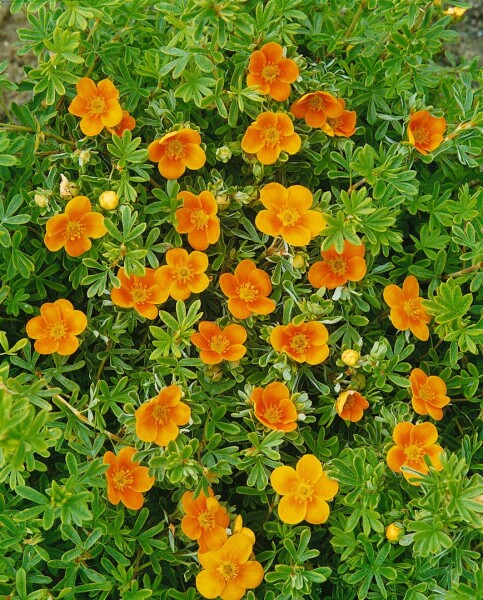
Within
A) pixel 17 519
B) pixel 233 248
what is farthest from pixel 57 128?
pixel 17 519

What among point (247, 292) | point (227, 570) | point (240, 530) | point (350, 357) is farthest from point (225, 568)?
point (247, 292)

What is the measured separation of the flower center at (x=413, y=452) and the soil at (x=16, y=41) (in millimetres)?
2519

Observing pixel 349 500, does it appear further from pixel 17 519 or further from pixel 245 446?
pixel 17 519

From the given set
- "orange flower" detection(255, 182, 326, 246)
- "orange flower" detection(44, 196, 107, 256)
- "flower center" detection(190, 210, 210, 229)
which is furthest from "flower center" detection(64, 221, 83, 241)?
"orange flower" detection(255, 182, 326, 246)

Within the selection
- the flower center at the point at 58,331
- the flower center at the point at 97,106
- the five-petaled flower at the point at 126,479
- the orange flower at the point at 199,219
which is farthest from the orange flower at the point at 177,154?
the five-petaled flower at the point at 126,479

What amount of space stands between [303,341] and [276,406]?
27cm

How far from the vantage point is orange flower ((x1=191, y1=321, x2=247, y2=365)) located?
270 centimetres

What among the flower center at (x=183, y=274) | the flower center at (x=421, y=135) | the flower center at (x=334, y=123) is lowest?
the flower center at (x=183, y=274)

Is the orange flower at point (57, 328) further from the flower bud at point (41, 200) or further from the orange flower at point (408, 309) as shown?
the orange flower at point (408, 309)

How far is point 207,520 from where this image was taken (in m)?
2.62

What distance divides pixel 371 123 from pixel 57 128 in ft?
4.57

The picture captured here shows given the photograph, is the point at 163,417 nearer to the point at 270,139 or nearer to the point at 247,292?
the point at 247,292

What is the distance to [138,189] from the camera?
294cm

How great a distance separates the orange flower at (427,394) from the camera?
2.79 m
